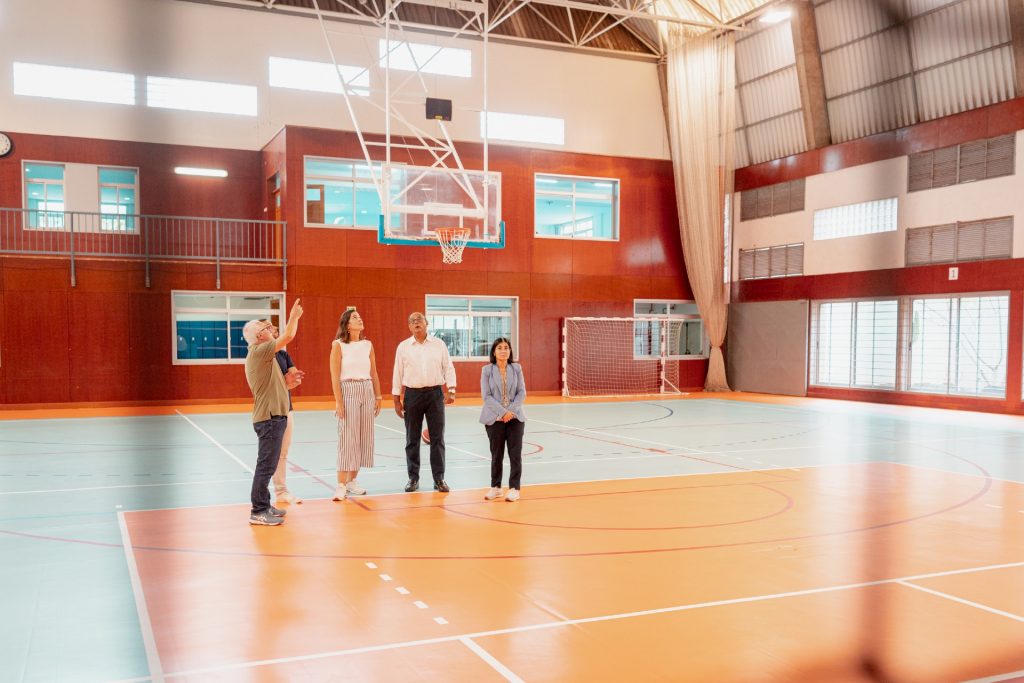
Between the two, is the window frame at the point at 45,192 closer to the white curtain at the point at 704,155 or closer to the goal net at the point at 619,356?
→ the goal net at the point at 619,356

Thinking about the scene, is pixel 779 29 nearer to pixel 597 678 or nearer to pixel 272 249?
pixel 272 249

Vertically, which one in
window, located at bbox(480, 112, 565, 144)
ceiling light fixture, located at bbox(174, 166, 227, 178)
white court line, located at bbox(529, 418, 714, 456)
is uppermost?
window, located at bbox(480, 112, 565, 144)

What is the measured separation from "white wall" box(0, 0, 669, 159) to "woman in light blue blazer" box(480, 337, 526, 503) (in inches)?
427

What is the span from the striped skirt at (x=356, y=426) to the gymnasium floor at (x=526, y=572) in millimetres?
437

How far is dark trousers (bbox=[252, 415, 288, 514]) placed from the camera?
23.9 feet

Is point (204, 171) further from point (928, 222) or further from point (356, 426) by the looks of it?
point (928, 222)

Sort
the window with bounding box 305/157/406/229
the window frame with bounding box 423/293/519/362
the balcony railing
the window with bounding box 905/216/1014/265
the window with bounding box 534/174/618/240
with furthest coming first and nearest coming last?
the window with bounding box 534/174/618/240, the window frame with bounding box 423/293/519/362, the window with bounding box 305/157/406/229, the balcony railing, the window with bounding box 905/216/1014/265

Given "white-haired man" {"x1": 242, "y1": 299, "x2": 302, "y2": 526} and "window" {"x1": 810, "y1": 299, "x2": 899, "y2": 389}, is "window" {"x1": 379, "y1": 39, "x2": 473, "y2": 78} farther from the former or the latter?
"white-haired man" {"x1": 242, "y1": 299, "x2": 302, "y2": 526}

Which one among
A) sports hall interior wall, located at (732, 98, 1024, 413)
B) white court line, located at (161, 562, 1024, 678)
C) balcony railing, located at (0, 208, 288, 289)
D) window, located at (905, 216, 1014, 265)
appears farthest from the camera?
balcony railing, located at (0, 208, 288, 289)

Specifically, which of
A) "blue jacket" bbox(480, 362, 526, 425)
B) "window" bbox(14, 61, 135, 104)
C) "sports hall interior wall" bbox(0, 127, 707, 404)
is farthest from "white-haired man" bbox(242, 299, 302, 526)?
"window" bbox(14, 61, 135, 104)

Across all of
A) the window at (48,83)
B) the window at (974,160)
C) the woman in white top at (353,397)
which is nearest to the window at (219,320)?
the window at (48,83)

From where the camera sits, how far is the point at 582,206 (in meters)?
25.1

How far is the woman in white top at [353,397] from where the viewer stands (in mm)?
8383

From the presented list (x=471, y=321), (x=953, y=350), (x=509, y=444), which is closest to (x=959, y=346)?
(x=953, y=350)
